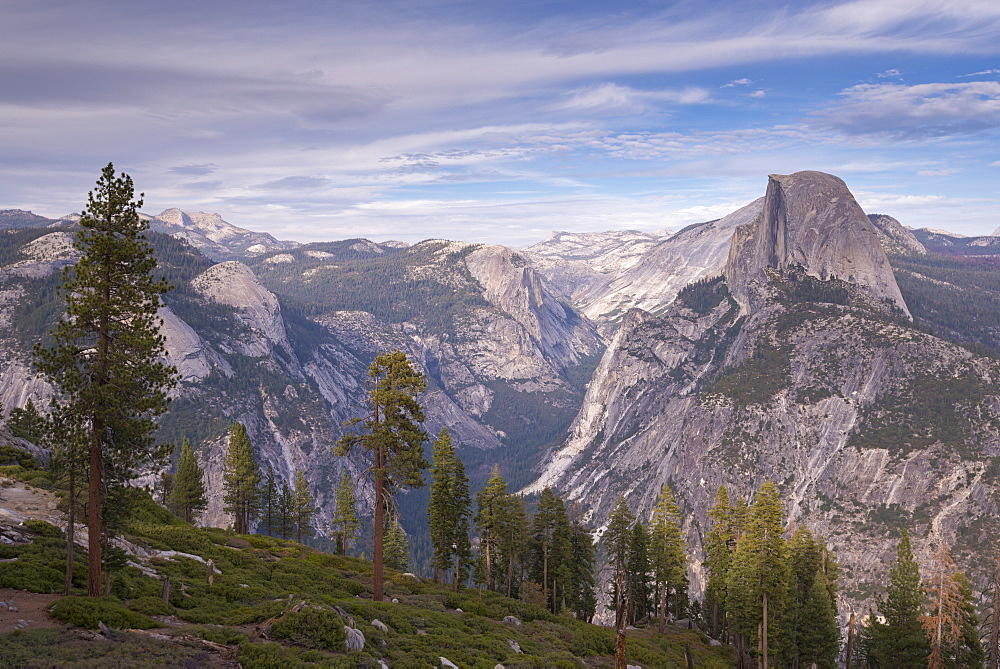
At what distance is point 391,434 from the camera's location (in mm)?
39156

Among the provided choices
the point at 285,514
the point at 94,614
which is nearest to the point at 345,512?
the point at 285,514

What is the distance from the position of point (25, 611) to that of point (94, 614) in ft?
9.89

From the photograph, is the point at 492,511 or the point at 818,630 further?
the point at 492,511

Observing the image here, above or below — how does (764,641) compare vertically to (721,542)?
below

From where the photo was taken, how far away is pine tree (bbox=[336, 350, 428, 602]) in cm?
3884

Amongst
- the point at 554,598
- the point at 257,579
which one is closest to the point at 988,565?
the point at 554,598

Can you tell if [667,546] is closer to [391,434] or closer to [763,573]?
[763,573]

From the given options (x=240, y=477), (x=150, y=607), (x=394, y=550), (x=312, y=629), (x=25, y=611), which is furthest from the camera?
(x=394, y=550)

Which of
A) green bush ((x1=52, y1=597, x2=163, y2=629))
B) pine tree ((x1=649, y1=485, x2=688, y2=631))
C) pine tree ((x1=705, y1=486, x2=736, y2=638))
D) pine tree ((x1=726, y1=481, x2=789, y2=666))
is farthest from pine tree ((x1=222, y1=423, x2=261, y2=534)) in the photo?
pine tree ((x1=726, y1=481, x2=789, y2=666))

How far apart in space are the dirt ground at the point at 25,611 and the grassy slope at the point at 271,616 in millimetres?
599

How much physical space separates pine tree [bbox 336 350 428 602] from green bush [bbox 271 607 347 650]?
39.4ft

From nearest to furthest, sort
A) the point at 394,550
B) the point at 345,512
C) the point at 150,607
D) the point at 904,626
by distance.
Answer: the point at 150,607 → the point at 904,626 → the point at 394,550 → the point at 345,512

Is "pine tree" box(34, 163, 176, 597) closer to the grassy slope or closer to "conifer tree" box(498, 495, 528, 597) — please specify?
the grassy slope

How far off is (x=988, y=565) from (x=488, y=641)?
16349 centimetres
